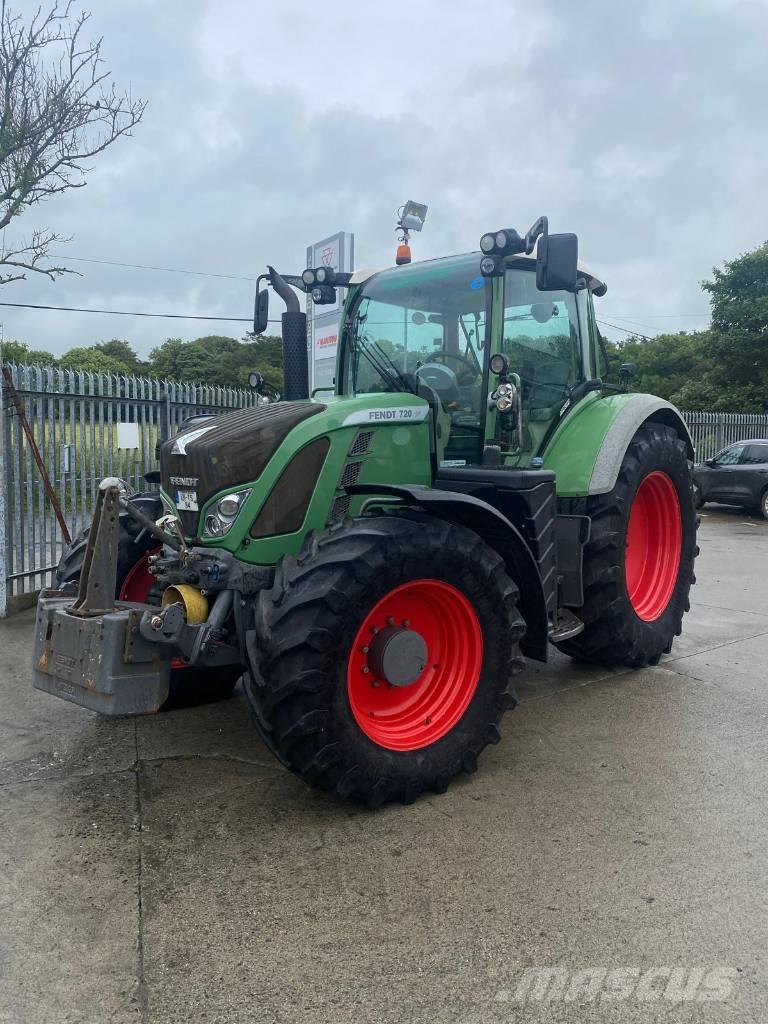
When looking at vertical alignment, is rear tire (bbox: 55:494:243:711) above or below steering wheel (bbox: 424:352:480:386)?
Answer: below

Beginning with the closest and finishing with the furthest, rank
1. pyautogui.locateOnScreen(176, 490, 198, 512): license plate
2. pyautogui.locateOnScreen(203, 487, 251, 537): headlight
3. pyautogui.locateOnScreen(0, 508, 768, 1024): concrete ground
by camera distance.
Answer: pyautogui.locateOnScreen(0, 508, 768, 1024): concrete ground
pyautogui.locateOnScreen(203, 487, 251, 537): headlight
pyautogui.locateOnScreen(176, 490, 198, 512): license plate

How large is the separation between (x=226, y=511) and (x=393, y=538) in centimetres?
77

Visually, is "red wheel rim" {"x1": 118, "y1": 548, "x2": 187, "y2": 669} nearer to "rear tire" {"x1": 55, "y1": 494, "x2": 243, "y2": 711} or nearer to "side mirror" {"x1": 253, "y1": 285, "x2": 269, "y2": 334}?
"rear tire" {"x1": 55, "y1": 494, "x2": 243, "y2": 711}

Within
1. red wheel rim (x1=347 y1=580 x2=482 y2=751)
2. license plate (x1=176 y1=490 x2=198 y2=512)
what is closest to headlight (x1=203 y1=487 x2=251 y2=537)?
license plate (x1=176 y1=490 x2=198 y2=512)

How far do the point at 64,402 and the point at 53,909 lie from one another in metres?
5.36

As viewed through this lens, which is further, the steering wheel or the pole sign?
the pole sign

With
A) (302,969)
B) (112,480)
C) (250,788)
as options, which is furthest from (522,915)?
(112,480)

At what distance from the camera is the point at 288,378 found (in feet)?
16.0

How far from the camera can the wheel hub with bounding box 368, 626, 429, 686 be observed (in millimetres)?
3473

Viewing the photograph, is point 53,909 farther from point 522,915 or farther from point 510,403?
point 510,403

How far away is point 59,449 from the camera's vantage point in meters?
7.32

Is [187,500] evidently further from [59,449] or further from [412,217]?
[59,449]

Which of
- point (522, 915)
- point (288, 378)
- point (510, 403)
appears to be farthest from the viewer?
point (288, 378)

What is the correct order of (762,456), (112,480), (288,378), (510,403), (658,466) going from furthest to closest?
(762,456)
(658,466)
(288,378)
(510,403)
(112,480)
